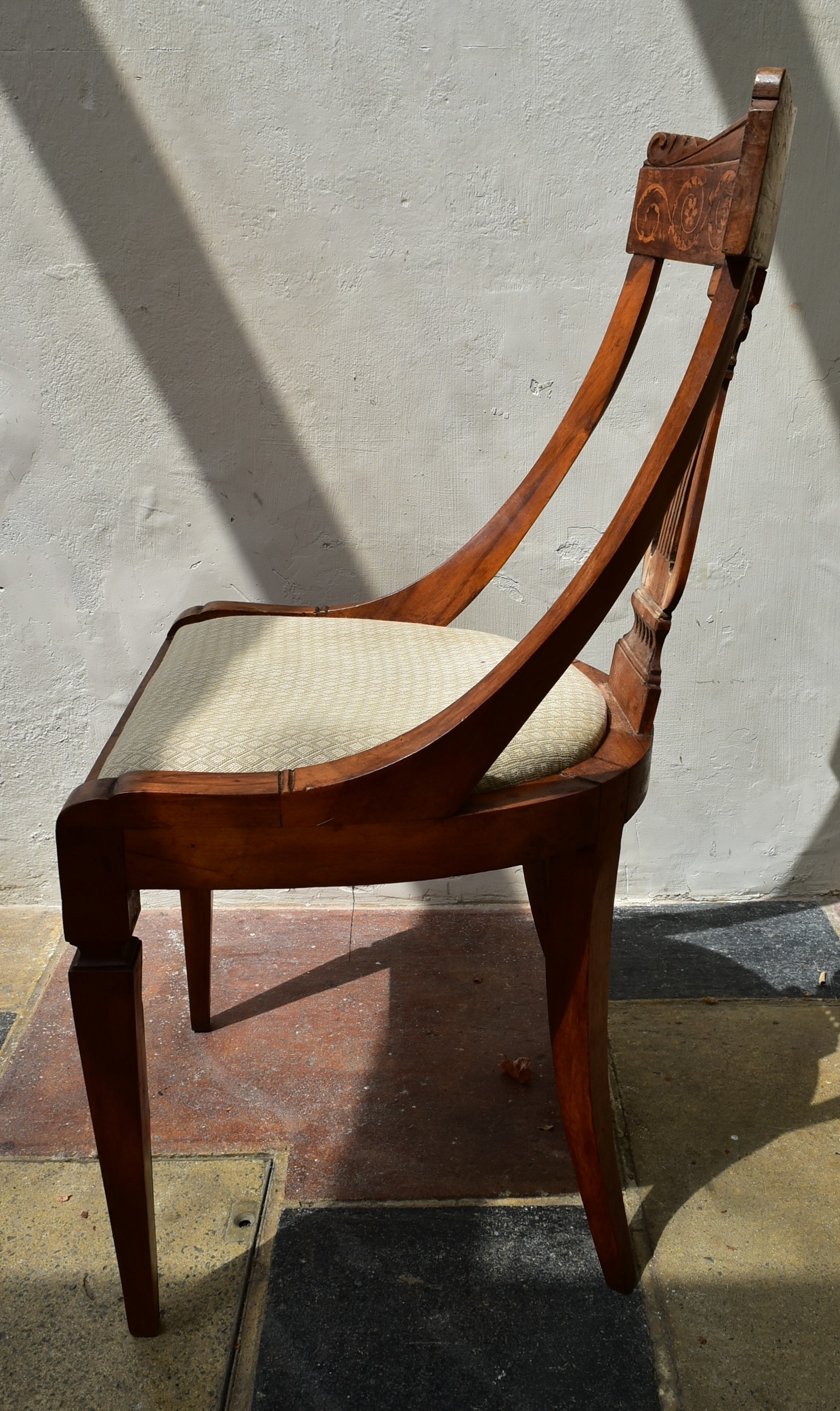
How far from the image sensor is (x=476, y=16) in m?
1.64

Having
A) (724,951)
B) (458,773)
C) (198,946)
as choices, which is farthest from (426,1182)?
(724,951)

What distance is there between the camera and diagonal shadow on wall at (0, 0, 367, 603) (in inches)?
65.1

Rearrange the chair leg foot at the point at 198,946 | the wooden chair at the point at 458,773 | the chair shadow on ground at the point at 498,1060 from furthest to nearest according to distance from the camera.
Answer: the chair leg foot at the point at 198,946 < the chair shadow on ground at the point at 498,1060 < the wooden chair at the point at 458,773

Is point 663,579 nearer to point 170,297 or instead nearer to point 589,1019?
point 589,1019

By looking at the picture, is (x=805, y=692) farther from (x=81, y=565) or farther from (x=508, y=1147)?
(x=81, y=565)

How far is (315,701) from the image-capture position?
1.17 meters

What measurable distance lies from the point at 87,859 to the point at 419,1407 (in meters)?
0.63

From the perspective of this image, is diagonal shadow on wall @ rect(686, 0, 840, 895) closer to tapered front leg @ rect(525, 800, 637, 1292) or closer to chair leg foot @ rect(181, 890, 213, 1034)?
tapered front leg @ rect(525, 800, 637, 1292)

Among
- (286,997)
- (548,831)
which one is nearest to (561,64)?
(548,831)

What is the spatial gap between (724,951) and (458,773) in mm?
1088

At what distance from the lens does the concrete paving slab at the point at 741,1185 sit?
114 centimetres

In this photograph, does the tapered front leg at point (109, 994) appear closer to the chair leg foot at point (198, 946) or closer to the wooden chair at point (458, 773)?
the wooden chair at point (458, 773)

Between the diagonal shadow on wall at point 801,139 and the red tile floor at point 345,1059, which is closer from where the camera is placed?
the red tile floor at point 345,1059

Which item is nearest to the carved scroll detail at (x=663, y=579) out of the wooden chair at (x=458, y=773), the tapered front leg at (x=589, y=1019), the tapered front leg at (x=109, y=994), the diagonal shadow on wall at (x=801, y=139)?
the wooden chair at (x=458, y=773)
